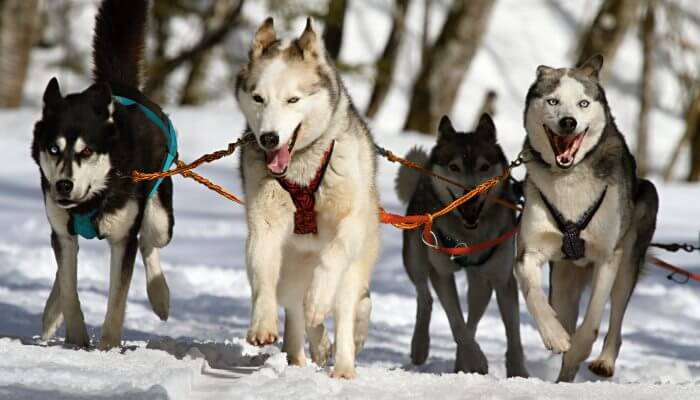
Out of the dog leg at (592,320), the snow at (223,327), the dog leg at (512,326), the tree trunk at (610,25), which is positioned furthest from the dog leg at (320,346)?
the tree trunk at (610,25)

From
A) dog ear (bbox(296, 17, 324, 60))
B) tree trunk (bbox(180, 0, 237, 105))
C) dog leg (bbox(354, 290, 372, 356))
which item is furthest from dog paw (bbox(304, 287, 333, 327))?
tree trunk (bbox(180, 0, 237, 105))

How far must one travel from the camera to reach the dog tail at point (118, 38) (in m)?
5.81

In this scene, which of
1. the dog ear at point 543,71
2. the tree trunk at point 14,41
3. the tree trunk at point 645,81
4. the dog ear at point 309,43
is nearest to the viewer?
the dog ear at point 309,43

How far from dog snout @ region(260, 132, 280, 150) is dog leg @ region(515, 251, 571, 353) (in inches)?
59.0

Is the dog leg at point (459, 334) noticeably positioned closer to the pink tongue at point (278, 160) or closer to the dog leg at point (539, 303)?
the dog leg at point (539, 303)

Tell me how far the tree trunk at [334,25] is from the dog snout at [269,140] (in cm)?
1199

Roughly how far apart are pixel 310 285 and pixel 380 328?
3.00m

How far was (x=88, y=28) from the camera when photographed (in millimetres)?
28016

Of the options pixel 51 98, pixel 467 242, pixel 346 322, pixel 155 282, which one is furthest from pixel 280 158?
pixel 467 242

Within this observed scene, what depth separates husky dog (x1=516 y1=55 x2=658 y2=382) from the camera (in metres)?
5.17

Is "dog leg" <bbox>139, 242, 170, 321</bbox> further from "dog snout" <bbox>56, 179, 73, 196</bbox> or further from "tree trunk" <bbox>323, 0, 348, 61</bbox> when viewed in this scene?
"tree trunk" <bbox>323, 0, 348, 61</bbox>

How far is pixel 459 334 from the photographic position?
6.13 metres

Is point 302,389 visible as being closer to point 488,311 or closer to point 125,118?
point 125,118

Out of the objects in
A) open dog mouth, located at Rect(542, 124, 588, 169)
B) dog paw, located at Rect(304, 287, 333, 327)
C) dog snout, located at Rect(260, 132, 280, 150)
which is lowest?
dog paw, located at Rect(304, 287, 333, 327)
